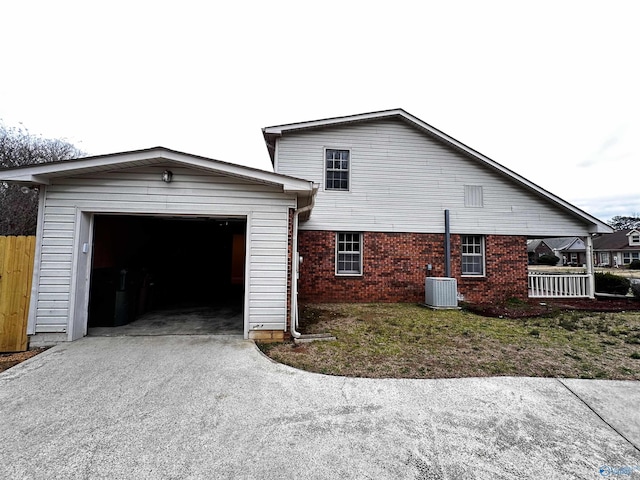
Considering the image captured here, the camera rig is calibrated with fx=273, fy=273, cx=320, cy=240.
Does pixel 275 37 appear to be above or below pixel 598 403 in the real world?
above

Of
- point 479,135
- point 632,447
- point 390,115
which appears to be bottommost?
point 632,447

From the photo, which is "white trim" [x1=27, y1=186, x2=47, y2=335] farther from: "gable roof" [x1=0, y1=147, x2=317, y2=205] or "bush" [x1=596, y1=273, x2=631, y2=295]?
"bush" [x1=596, y1=273, x2=631, y2=295]

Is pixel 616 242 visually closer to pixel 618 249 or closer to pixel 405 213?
pixel 618 249

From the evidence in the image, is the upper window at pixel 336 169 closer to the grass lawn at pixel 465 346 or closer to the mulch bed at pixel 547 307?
the grass lawn at pixel 465 346

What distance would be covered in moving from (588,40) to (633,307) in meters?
8.94

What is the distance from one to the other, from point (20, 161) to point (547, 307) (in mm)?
27099

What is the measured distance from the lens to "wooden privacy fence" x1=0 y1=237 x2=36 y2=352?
4578mm

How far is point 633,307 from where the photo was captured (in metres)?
8.88

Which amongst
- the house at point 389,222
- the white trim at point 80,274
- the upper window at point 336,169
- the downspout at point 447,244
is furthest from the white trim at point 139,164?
the downspout at point 447,244

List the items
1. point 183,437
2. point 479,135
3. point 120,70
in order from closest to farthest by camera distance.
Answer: point 183,437 → point 120,70 → point 479,135

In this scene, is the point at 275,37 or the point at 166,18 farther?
the point at 275,37

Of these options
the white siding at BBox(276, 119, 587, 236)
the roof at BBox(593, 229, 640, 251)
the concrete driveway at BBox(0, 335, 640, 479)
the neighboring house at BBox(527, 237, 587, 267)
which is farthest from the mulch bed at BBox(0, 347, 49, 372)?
the roof at BBox(593, 229, 640, 251)

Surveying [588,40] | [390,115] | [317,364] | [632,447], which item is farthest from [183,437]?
[588,40]

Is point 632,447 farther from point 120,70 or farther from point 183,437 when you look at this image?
point 120,70
